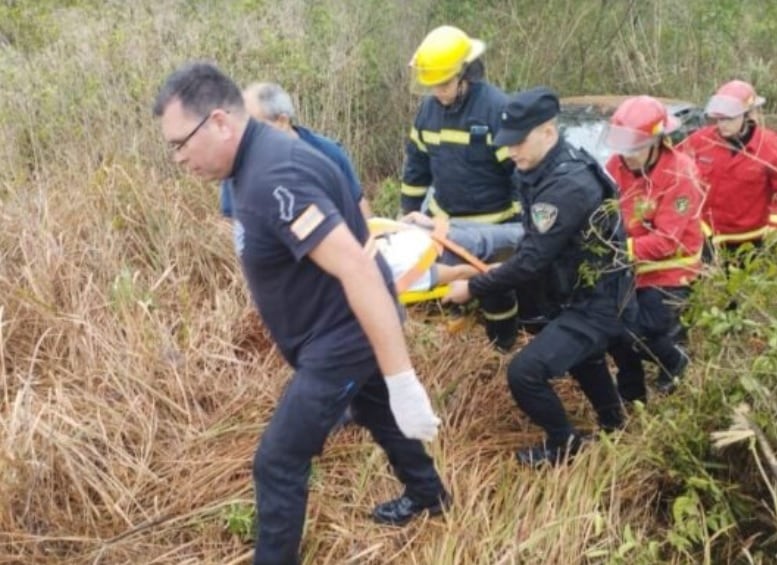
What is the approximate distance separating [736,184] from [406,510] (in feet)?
8.36

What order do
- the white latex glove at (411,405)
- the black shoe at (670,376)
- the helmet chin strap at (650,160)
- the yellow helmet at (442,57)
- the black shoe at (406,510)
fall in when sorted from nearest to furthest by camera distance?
the white latex glove at (411,405) → the black shoe at (406,510) → the black shoe at (670,376) → the helmet chin strap at (650,160) → the yellow helmet at (442,57)

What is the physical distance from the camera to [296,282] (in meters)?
2.84

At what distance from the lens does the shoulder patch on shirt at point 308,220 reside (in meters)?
2.59

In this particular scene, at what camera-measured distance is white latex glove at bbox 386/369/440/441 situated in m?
2.77

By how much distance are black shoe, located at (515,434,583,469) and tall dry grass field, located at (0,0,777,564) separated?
80 mm

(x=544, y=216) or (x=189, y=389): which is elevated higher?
(x=544, y=216)

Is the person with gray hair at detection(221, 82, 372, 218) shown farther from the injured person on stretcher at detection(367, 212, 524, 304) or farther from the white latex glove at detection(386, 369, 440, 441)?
the white latex glove at detection(386, 369, 440, 441)

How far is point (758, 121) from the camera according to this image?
507 cm

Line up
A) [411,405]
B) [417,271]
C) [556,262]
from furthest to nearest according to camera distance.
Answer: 1. [417,271]
2. [556,262]
3. [411,405]

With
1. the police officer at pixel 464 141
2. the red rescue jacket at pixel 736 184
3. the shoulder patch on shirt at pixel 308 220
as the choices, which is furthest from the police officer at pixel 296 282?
the red rescue jacket at pixel 736 184

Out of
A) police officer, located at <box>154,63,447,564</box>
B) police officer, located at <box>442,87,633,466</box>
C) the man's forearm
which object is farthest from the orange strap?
the man's forearm

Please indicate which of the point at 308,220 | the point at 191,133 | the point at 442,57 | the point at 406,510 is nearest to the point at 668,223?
the point at 442,57

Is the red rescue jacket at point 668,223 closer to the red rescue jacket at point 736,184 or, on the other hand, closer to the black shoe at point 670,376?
the black shoe at point 670,376

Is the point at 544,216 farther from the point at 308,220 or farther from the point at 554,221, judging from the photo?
the point at 308,220
